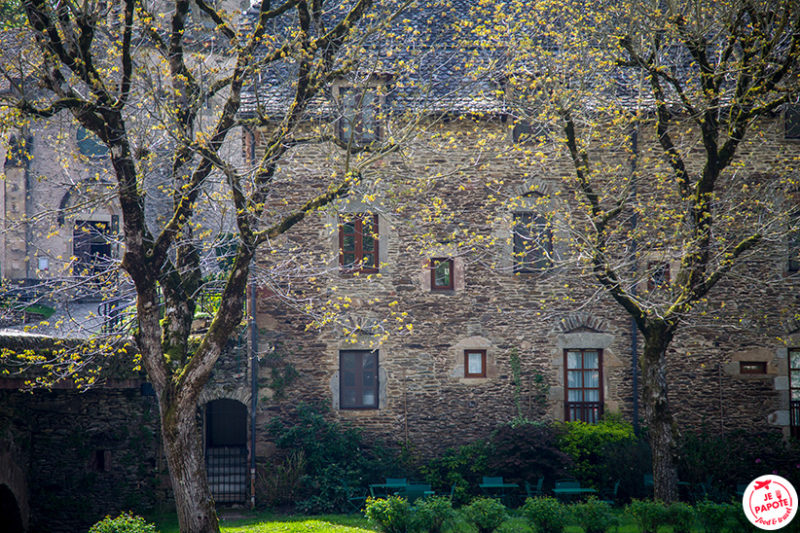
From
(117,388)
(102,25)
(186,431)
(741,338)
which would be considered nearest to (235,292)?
(186,431)

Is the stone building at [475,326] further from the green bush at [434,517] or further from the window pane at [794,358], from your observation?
the green bush at [434,517]

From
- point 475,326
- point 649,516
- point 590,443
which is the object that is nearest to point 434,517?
point 649,516

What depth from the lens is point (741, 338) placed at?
54.2ft

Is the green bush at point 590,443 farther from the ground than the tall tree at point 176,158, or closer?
closer

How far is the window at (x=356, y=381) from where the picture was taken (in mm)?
16391

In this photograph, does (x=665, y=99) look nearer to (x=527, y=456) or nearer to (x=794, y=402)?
(x=527, y=456)

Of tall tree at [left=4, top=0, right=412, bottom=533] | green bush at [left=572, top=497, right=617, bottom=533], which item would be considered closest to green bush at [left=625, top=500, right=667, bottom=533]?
green bush at [left=572, top=497, right=617, bottom=533]

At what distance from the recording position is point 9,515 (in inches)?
548

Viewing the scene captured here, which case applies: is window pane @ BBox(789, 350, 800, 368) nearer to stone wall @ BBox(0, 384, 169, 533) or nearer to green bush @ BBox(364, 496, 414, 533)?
green bush @ BBox(364, 496, 414, 533)

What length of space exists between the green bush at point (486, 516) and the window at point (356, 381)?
505 centimetres

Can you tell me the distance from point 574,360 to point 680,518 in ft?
17.7

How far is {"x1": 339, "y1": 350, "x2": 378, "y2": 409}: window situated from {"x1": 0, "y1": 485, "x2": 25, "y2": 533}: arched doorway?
622cm

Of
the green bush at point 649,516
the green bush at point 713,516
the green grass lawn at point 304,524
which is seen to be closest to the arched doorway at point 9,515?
the green grass lawn at point 304,524

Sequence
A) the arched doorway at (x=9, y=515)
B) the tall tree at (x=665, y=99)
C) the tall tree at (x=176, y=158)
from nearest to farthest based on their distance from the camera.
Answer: the tall tree at (x=176, y=158), the tall tree at (x=665, y=99), the arched doorway at (x=9, y=515)
